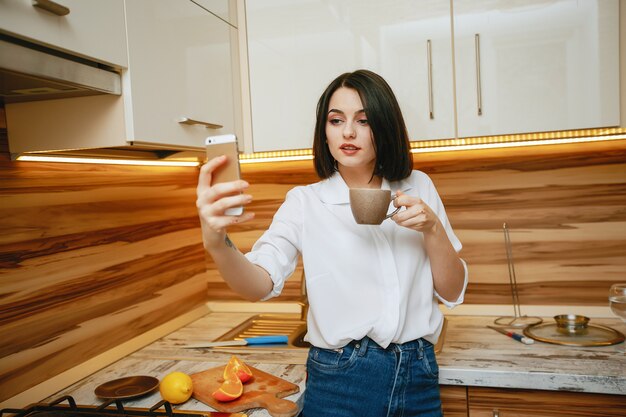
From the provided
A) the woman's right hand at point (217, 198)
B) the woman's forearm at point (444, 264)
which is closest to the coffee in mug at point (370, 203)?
the woman's forearm at point (444, 264)

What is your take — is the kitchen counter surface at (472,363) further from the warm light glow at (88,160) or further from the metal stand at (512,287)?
the warm light glow at (88,160)

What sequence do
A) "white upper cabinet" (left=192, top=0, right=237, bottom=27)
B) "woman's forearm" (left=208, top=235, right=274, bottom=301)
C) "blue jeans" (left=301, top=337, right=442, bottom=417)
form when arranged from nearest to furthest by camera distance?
"woman's forearm" (left=208, top=235, right=274, bottom=301) → "blue jeans" (left=301, top=337, right=442, bottom=417) → "white upper cabinet" (left=192, top=0, right=237, bottom=27)

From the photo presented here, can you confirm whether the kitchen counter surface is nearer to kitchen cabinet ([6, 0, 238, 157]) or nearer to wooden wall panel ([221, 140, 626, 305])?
wooden wall panel ([221, 140, 626, 305])

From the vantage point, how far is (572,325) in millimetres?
1730

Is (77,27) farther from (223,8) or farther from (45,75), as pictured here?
(223,8)

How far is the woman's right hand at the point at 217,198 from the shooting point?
86 centimetres

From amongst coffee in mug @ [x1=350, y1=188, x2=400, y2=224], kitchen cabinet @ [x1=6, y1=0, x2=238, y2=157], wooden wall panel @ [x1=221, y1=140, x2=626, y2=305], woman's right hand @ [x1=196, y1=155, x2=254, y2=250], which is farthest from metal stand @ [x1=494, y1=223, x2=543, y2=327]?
woman's right hand @ [x1=196, y1=155, x2=254, y2=250]

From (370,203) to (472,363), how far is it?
0.67 metres

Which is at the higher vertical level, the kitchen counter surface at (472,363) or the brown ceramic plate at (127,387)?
the brown ceramic plate at (127,387)

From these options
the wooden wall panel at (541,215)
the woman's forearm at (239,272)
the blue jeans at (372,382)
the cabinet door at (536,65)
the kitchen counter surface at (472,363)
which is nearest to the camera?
the woman's forearm at (239,272)

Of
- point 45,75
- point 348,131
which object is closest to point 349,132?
point 348,131

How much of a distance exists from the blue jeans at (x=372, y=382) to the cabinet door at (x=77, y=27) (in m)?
0.86

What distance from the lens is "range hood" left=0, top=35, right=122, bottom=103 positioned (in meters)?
0.95

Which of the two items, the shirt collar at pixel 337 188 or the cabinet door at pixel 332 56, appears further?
the cabinet door at pixel 332 56
